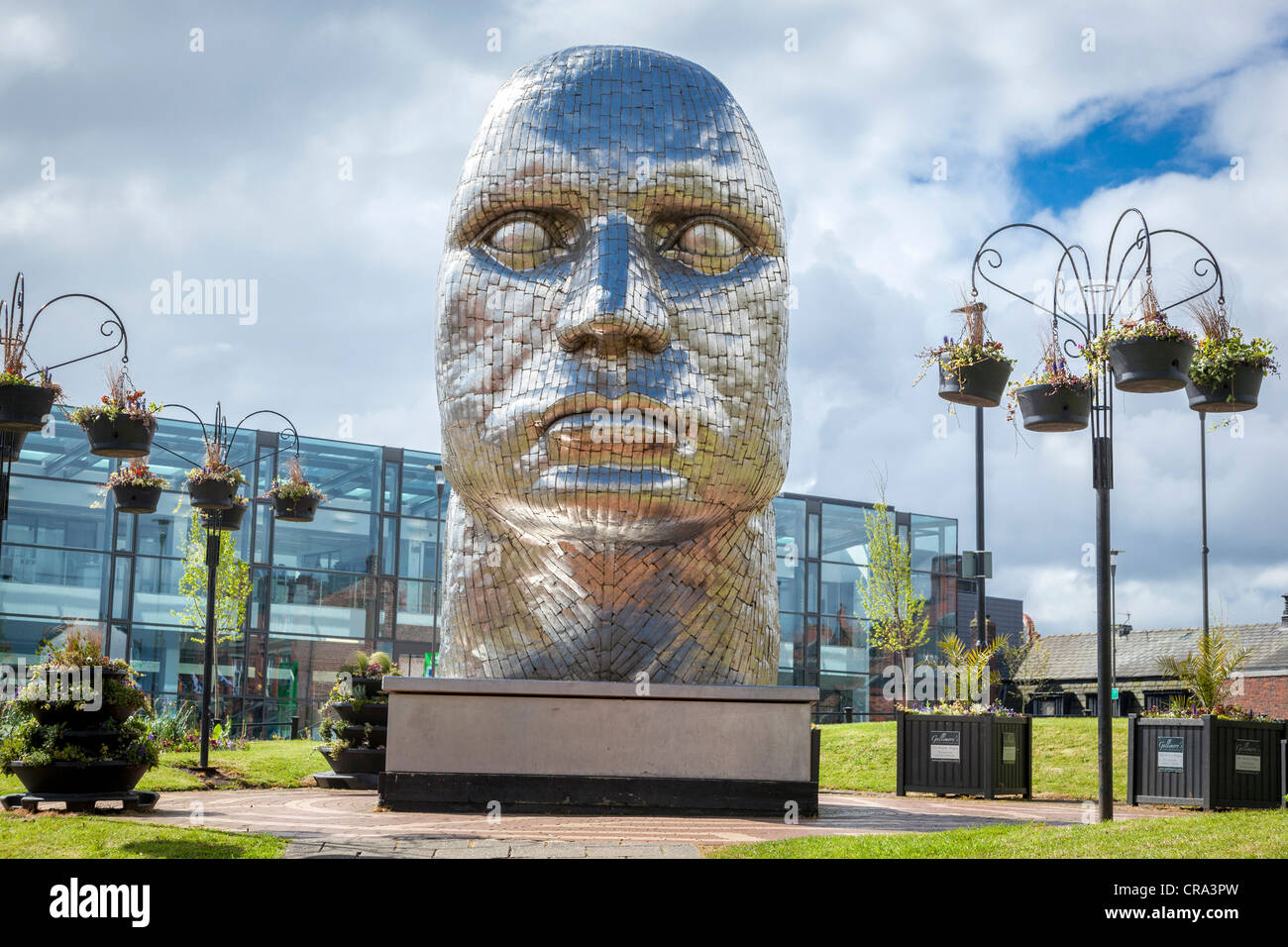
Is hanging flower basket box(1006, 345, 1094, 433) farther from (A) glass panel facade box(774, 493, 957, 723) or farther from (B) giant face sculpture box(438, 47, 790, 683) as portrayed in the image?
(A) glass panel facade box(774, 493, 957, 723)

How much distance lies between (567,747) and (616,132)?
4607 millimetres

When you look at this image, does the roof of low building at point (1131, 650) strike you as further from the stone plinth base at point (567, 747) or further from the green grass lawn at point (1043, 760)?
the stone plinth base at point (567, 747)

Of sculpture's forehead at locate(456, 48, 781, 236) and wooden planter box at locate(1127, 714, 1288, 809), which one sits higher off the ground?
sculpture's forehead at locate(456, 48, 781, 236)

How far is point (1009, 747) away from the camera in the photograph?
15.1m

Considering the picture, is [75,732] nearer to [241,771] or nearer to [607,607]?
[607,607]

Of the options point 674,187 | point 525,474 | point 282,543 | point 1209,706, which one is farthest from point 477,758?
point 282,543

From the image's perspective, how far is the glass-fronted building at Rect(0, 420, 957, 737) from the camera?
2998 cm

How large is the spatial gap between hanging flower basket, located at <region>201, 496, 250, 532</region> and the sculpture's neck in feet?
27.6

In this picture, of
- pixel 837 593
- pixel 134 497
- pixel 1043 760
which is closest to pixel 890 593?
pixel 837 593

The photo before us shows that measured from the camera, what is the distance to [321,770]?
1680cm

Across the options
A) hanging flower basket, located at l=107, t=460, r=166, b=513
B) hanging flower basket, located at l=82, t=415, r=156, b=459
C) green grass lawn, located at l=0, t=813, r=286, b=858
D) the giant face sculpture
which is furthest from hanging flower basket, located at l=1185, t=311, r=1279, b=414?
hanging flower basket, located at l=107, t=460, r=166, b=513

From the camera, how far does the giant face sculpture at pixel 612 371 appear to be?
9.29 metres

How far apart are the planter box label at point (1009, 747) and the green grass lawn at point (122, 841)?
31.0ft
